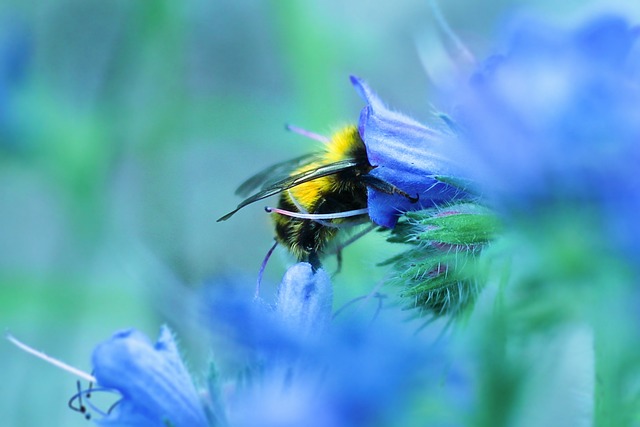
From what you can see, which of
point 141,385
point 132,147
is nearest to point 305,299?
point 141,385

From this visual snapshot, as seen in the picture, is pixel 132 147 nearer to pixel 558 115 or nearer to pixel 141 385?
pixel 141 385

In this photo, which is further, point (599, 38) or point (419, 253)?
point (419, 253)

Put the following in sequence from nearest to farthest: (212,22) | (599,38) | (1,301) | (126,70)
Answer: (599,38) < (1,301) < (126,70) < (212,22)

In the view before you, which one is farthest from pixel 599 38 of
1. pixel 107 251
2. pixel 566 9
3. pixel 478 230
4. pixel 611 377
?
pixel 107 251

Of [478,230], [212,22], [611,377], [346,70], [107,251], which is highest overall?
[212,22]

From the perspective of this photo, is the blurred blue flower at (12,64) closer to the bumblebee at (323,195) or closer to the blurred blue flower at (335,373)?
the bumblebee at (323,195)

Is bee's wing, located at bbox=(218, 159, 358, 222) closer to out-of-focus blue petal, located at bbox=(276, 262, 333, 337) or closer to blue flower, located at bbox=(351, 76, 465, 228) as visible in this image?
blue flower, located at bbox=(351, 76, 465, 228)

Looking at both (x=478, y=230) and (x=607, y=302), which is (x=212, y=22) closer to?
(x=478, y=230)

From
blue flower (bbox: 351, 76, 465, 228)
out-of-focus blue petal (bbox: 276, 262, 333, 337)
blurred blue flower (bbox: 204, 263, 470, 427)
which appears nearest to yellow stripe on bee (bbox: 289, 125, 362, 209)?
blue flower (bbox: 351, 76, 465, 228)
